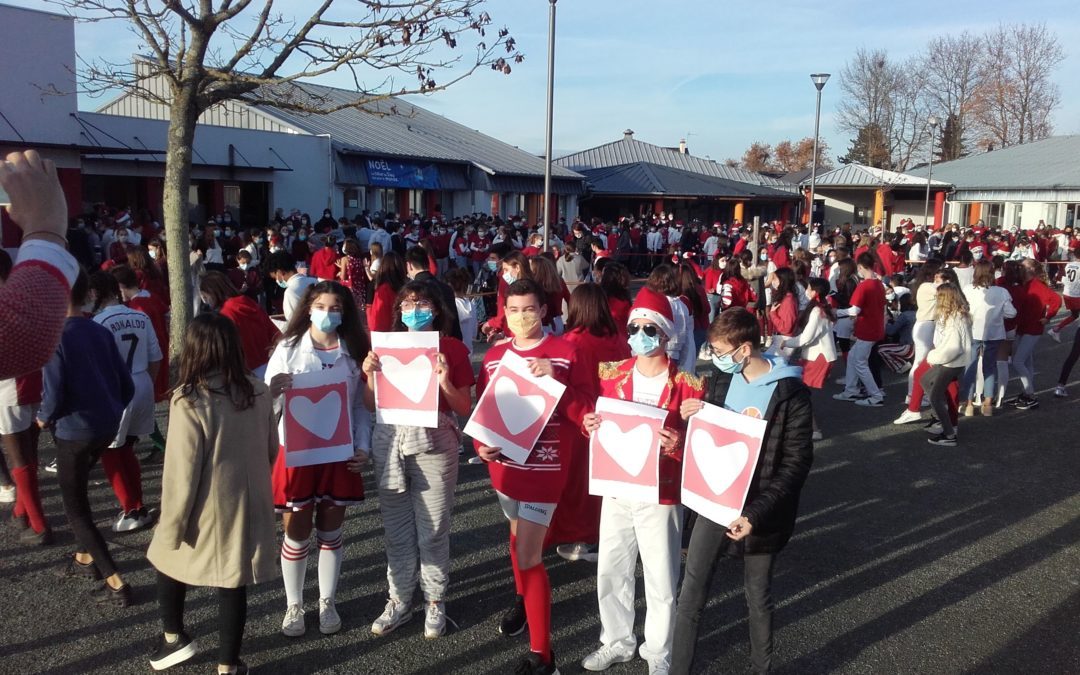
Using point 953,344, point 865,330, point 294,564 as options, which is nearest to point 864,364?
point 865,330

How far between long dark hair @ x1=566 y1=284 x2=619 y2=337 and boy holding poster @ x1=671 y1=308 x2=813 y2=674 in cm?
158

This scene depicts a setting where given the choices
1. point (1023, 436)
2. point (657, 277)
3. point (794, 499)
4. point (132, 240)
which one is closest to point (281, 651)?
point (794, 499)

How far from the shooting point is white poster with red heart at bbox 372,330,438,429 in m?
4.11

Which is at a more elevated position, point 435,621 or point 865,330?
point 865,330

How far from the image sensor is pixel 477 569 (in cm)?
531

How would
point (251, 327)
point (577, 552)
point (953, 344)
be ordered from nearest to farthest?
point (577, 552), point (251, 327), point (953, 344)

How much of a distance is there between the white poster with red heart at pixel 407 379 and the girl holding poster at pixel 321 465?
0.92 ft

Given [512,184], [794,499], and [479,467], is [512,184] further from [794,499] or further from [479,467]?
[794,499]

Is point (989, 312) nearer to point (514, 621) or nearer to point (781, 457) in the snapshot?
point (781, 457)

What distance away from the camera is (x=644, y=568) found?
13.0 feet

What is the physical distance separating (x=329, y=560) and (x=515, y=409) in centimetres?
135

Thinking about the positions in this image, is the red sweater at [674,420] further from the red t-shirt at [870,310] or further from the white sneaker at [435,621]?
the red t-shirt at [870,310]

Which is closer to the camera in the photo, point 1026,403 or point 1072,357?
point 1026,403

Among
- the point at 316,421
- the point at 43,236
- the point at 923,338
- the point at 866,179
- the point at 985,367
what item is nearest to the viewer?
the point at 43,236
